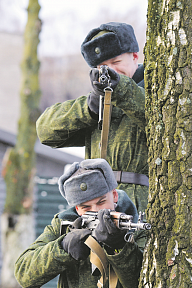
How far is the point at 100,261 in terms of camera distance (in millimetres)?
1870

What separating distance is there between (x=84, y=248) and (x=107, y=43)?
1.07 meters

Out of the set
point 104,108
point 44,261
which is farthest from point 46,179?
point 104,108

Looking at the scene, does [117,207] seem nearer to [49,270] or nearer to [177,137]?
[49,270]

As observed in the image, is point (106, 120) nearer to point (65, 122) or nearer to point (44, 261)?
point (65, 122)

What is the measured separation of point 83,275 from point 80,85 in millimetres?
20949

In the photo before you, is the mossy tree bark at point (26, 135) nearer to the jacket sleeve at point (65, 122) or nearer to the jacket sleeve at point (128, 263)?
the jacket sleeve at point (65, 122)

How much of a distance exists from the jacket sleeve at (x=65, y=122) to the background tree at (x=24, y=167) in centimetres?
390

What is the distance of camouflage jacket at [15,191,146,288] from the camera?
187cm

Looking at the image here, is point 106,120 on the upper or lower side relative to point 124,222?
upper

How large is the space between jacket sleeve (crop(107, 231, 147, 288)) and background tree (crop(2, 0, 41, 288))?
14.4ft

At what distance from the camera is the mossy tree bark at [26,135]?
623cm

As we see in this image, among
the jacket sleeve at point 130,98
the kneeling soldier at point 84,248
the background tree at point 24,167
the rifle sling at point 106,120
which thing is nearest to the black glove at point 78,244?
the kneeling soldier at point 84,248

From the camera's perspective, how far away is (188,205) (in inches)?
63.6

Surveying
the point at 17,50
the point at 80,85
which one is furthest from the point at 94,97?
the point at 17,50
